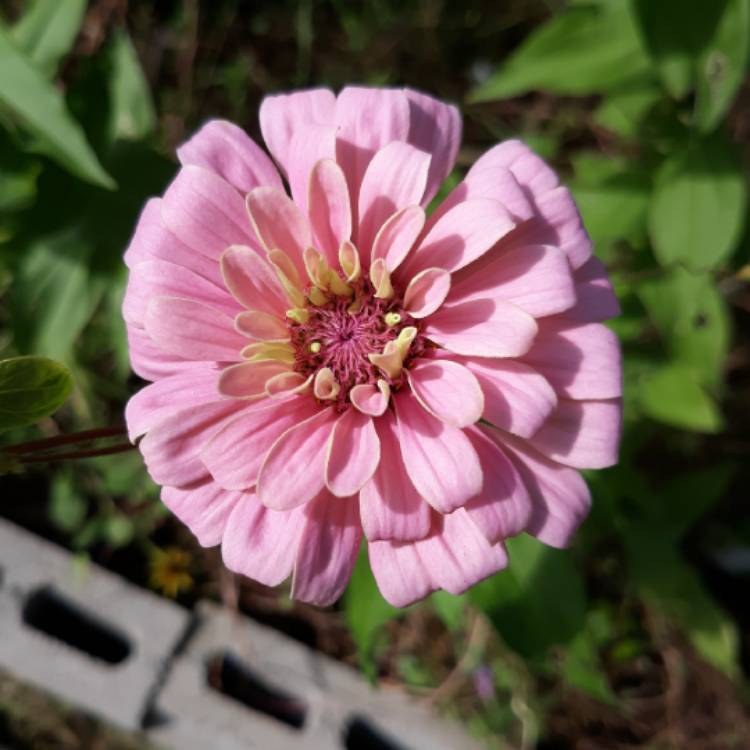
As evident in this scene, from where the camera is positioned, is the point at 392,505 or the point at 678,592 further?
the point at 678,592

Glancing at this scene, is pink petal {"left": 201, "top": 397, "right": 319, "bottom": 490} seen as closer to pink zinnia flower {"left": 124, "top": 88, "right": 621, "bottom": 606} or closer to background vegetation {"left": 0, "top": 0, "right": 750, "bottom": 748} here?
pink zinnia flower {"left": 124, "top": 88, "right": 621, "bottom": 606}

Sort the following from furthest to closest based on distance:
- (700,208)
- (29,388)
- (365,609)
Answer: (700,208) < (365,609) < (29,388)

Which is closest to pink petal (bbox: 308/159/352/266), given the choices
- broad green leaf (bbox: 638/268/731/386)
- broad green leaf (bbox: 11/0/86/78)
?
broad green leaf (bbox: 11/0/86/78)

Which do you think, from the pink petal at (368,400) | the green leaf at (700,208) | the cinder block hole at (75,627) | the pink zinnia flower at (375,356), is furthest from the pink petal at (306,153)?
the cinder block hole at (75,627)

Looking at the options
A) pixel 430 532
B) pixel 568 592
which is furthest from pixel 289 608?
pixel 430 532

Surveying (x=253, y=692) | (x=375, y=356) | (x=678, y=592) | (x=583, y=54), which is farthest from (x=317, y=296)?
(x=253, y=692)

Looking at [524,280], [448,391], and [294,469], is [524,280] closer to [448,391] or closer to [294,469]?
[448,391]

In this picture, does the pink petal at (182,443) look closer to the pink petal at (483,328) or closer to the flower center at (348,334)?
the flower center at (348,334)
